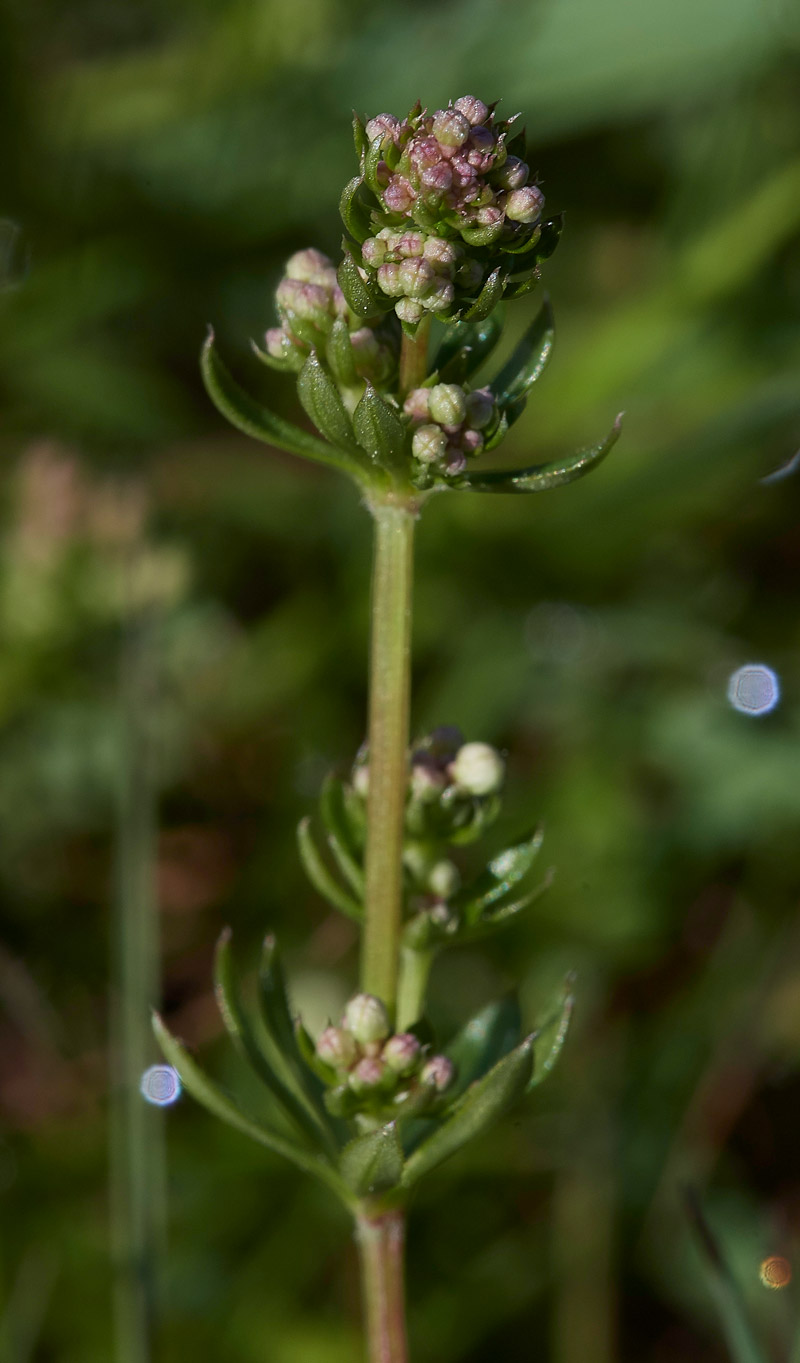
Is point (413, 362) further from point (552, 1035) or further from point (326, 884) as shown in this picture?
point (552, 1035)

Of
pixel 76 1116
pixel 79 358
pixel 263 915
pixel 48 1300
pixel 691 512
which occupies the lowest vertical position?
pixel 48 1300

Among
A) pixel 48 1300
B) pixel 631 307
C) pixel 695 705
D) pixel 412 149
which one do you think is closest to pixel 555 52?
pixel 631 307

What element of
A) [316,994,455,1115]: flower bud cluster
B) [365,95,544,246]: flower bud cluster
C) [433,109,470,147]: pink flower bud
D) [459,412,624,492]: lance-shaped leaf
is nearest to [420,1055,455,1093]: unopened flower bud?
[316,994,455,1115]: flower bud cluster

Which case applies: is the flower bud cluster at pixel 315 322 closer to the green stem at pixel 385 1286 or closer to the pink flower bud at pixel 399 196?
the pink flower bud at pixel 399 196

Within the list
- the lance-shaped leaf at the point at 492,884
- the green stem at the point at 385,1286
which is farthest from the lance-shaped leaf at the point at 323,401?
the green stem at the point at 385,1286

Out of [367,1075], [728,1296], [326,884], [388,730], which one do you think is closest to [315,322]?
[388,730]

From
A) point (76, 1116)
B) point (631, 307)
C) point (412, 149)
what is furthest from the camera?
point (631, 307)

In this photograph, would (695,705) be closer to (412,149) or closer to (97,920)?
(97,920)
